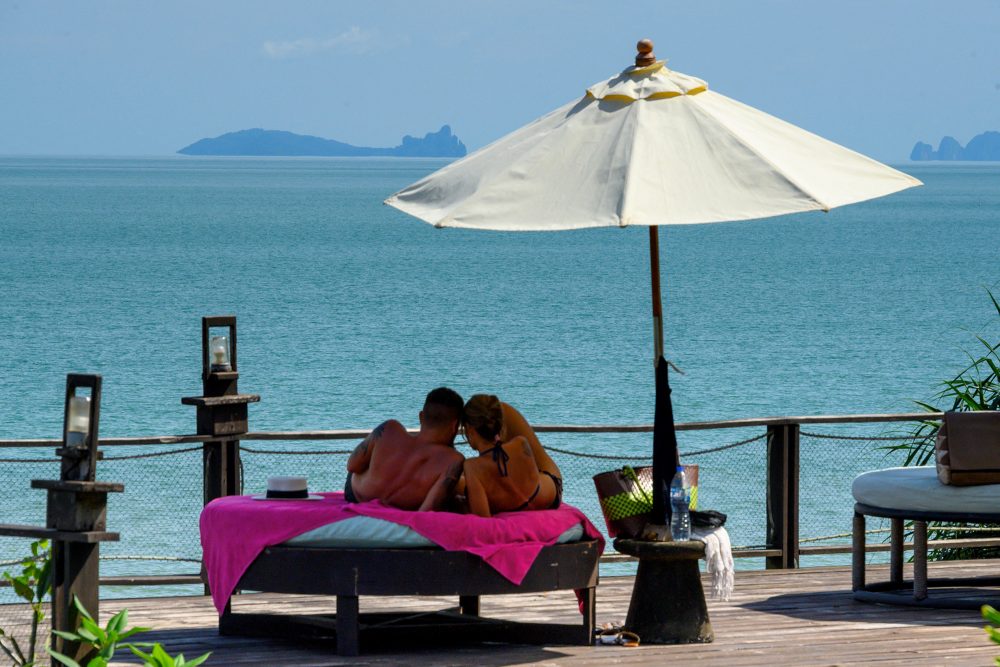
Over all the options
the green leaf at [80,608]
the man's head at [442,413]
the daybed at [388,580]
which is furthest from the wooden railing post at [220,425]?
the green leaf at [80,608]

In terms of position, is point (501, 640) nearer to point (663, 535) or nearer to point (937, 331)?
point (663, 535)

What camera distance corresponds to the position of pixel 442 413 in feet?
22.3

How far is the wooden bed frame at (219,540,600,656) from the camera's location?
257 inches

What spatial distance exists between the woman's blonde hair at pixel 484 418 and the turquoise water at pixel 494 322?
1207cm

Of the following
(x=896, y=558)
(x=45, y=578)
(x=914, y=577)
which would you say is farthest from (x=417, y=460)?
(x=896, y=558)

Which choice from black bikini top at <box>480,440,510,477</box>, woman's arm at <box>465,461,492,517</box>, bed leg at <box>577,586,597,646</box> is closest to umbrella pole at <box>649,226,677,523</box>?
bed leg at <box>577,586,597,646</box>

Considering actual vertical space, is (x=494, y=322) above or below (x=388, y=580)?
below

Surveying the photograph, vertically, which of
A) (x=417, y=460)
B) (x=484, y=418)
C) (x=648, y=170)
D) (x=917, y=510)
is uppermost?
(x=648, y=170)

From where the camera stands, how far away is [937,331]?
52.1 meters

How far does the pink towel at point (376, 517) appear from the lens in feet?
21.5

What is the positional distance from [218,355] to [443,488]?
247cm

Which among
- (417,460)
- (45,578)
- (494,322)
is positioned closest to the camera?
(45,578)

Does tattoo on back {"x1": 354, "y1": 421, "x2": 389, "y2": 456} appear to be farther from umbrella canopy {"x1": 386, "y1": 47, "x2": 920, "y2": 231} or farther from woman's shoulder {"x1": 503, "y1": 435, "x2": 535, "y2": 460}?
umbrella canopy {"x1": 386, "y1": 47, "x2": 920, "y2": 231}

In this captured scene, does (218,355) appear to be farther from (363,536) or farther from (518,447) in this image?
(518,447)
